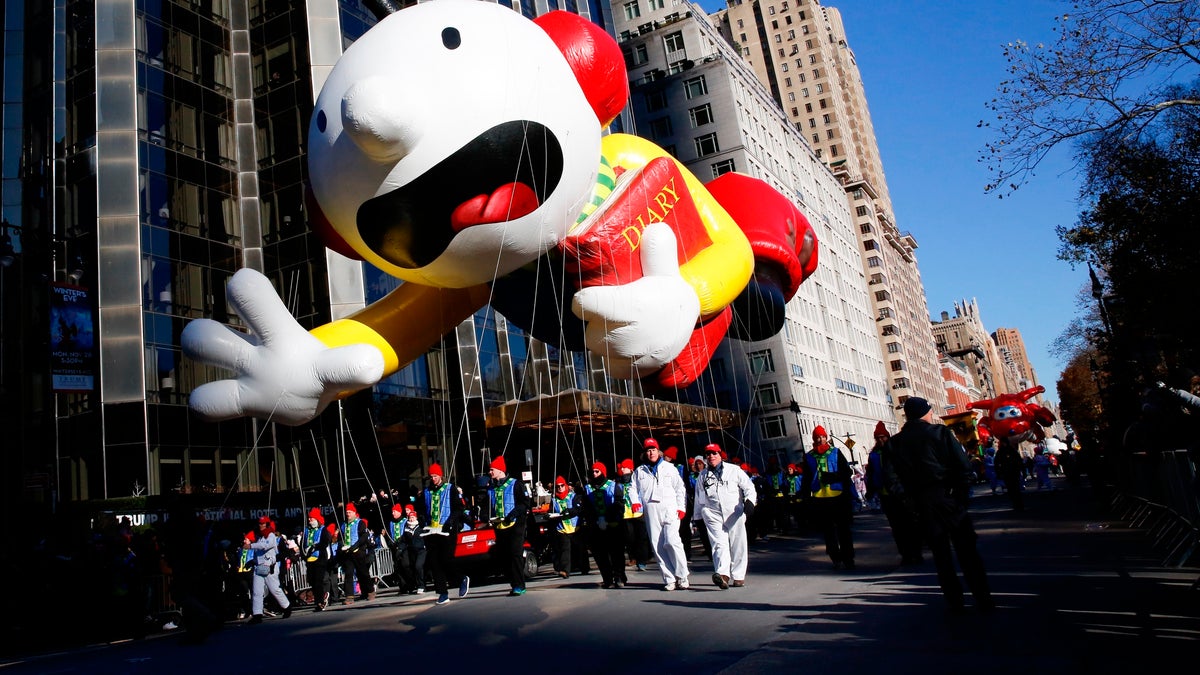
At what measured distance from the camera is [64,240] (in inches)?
883

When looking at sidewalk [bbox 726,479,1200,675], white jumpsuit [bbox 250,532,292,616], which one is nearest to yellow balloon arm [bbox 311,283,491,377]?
sidewalk [bbox 726,479,1200,675]

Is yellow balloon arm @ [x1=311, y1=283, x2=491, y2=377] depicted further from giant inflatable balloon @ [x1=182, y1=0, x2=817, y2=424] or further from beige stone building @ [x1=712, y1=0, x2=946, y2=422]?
beige stone building @ [x1=712, y1=0, x2=946, y2=422]

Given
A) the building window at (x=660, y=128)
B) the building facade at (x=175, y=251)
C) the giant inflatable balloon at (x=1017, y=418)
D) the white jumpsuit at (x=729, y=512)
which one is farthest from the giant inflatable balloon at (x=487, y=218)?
the building window at (x=660, y=128)

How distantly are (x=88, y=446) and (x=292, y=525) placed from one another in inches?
216

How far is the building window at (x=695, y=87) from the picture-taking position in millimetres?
51231

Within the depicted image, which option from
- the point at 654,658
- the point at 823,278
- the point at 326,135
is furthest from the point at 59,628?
the point at 823,278

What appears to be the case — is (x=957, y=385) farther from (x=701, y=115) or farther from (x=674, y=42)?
(x=701, y=115)

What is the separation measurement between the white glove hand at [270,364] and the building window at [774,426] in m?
40.9

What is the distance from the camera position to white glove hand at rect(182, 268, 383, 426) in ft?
23.6

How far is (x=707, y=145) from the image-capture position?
5109 centimetres

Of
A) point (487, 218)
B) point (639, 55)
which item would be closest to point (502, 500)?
point (487, 218)

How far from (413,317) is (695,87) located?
4660 cm

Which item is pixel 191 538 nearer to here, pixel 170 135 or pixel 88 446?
pixel 88 446

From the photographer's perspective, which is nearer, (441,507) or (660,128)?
(441,507)
